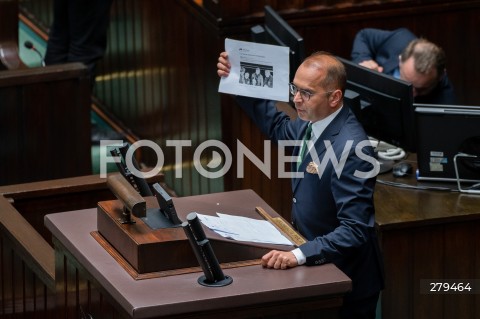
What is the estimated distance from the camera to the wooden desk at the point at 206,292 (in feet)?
11.2

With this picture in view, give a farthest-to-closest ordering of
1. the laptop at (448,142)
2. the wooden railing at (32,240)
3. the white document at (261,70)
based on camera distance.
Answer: the laptop at (448,142) < the white document at (261,70) < the wooden railing at (32,240)

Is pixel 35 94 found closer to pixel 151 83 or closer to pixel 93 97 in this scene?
pixel 151 83

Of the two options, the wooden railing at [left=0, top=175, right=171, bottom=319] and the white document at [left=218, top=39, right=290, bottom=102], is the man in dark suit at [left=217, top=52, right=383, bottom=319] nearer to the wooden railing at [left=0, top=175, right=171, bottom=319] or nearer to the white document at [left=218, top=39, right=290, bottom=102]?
the white document at [left=218, top=39, right=290, bottom=102]

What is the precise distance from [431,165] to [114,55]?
281 centimetres

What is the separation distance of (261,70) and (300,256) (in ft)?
4.69

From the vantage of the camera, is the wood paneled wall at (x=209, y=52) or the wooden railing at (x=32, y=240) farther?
the wood paneled wall at (x=209, y=52)

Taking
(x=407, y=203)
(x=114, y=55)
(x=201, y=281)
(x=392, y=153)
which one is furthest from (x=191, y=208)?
(x=114, y=55)

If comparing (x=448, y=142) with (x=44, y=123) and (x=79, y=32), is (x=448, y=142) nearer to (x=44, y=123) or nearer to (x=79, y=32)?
(x=44, y=123)

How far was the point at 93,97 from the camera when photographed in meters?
8.10

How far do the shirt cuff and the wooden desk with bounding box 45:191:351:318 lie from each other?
0.03m

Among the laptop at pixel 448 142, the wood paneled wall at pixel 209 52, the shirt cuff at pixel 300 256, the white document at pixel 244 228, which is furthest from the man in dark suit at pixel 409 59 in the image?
the shirt cuff at pixel 300 256

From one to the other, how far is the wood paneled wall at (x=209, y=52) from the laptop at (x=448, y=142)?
75cm

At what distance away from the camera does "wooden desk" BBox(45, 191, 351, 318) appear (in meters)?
3.41

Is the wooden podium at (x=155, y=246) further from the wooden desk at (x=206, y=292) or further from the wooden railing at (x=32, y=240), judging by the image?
the wooden railing at (x=32, y=240)
